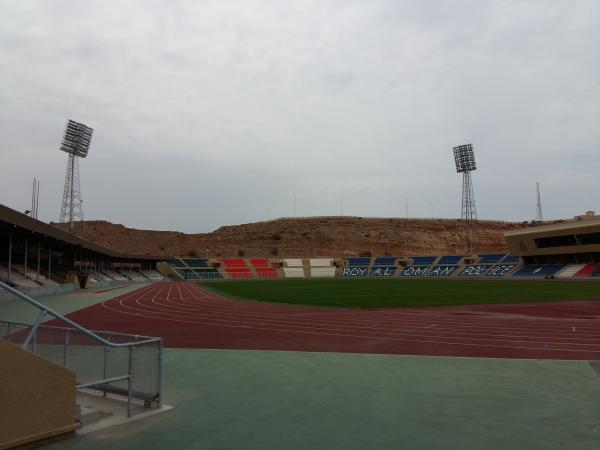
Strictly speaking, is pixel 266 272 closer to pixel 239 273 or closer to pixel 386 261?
pixel 239 273

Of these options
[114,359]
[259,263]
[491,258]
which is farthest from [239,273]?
[114,359]

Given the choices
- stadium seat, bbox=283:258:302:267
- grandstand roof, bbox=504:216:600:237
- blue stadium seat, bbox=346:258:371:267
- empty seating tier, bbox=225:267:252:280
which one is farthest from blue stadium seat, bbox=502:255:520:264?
empty seating tier, bbox=225:267:252:280

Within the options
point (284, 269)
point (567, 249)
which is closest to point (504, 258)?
point (567, 249)

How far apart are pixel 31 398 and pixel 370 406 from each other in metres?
4.59

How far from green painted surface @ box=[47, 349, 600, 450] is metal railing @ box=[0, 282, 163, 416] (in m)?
0.54

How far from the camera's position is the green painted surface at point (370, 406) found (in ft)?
18.4

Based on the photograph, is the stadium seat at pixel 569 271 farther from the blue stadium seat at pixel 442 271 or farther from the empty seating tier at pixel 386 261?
the empty seating tier at pixel 386 261

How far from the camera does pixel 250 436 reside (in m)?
5.73

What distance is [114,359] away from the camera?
7.17 metres

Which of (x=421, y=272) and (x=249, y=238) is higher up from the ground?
(x=249, y=238)

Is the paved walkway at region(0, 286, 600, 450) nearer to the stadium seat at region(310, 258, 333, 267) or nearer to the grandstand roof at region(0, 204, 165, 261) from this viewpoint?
the grandstand roof at region(0, 204, 165, 261)

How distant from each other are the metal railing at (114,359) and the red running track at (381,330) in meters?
5.37

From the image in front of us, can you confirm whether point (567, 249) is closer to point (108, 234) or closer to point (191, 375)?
point (191, 375)

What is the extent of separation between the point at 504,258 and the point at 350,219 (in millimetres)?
78938
